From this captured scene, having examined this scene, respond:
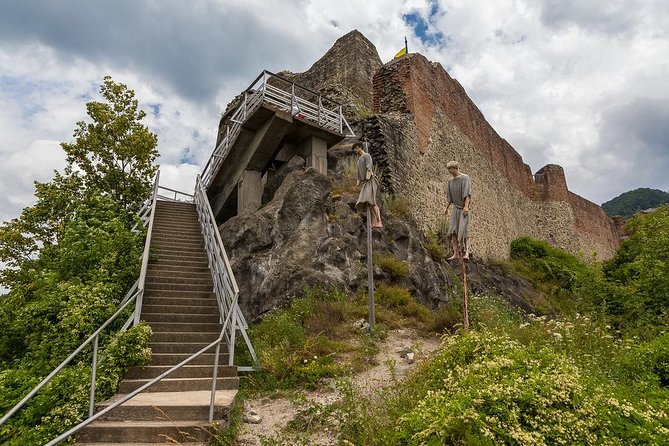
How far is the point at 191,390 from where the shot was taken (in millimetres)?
5473

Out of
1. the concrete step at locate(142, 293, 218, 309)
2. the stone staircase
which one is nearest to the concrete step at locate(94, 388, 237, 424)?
the stone staircase

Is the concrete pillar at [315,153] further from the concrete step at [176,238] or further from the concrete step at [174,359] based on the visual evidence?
the concrete step at [174,359]

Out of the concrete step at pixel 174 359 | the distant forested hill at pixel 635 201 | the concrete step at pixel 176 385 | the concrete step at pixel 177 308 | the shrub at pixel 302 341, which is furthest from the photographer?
the distant forested hill at pixel 635 201

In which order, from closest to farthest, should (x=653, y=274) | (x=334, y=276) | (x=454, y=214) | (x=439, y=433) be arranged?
(x=439, y=433)
(x=454, y=214)
(x=653, y=274)
(x=334, y=276)

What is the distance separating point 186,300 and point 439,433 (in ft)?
21.0

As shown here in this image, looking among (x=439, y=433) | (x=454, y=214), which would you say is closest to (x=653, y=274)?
(x=454, y=214)

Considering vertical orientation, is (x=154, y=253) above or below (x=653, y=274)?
above

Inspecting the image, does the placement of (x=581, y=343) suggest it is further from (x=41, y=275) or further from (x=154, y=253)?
(x=41, y=275)

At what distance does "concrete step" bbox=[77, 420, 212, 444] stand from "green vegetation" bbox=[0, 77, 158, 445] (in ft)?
1.86

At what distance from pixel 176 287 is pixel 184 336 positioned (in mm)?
1873

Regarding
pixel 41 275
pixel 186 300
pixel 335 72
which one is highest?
pixel 335 72

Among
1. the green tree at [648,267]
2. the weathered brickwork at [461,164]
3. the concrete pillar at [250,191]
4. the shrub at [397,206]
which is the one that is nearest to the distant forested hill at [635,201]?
the weathered brickwork at [461,164]

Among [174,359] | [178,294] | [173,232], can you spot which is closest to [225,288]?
[178,294]

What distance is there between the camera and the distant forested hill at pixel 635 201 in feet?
170
